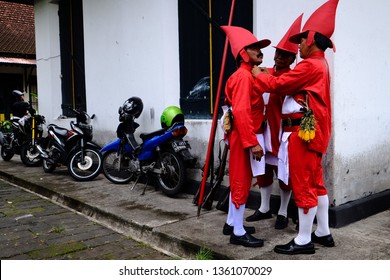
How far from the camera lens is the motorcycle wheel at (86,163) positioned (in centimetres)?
675

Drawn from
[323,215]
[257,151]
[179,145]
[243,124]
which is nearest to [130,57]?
[179,145]

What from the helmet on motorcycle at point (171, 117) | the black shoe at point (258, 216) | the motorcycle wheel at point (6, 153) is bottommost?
the black shoe at point (258, 216)

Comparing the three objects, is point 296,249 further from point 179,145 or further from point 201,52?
point 201,52

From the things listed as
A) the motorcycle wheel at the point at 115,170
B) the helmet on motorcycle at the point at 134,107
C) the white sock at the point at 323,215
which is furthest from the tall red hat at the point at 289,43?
the motorcycle wheel at the point at 115,170

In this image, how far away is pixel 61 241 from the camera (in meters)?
4.13

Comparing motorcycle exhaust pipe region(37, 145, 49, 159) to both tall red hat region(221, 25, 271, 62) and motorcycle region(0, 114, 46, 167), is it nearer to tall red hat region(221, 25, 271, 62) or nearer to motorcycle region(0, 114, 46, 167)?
motorcycle region(0, 114, 46, 167)

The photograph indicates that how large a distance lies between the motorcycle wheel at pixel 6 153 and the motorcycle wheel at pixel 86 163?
3.32 m

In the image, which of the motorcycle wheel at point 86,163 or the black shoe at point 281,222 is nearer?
the black shoe at point 281,222

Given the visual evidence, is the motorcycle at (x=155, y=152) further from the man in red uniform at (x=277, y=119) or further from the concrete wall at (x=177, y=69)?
the man in red uniform at (x=277, y=119)

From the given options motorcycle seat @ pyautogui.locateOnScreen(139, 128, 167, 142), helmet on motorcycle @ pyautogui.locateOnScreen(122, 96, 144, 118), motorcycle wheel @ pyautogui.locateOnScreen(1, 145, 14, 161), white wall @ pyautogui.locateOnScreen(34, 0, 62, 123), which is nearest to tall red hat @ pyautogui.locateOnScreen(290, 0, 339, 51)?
motorcycle seat @ pyautogui.locateOnScreen(139, 128, 167, 142)

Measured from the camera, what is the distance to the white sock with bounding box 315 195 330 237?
133 inches

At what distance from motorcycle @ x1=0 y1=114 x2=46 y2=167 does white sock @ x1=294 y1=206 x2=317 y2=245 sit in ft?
20.5

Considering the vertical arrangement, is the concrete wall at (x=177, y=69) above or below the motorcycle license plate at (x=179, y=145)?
above

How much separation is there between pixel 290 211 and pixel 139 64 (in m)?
3.52
